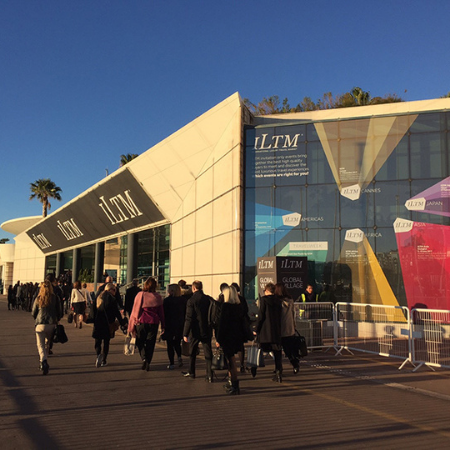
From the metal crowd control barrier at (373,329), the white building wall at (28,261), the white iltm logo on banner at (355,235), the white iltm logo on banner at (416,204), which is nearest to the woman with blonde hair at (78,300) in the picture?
the metal crowd control barrier at (373,329)

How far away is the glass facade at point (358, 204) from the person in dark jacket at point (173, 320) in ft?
23.1

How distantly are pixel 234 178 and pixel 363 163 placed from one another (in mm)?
Result: 4882

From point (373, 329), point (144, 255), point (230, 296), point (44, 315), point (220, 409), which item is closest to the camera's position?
point (220, 409)

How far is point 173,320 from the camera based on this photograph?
990 centimetres

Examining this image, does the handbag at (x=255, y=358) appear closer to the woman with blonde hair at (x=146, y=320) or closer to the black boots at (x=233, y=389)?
the black boots at (x=233, y=389)

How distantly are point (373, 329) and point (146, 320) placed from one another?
5490 mm

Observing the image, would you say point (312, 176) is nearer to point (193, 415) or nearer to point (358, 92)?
point (193, 415)

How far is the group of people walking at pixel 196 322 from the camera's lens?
8094 mm

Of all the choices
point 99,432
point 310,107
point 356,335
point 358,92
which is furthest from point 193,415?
point 358,92

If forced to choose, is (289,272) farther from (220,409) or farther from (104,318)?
(220,409)

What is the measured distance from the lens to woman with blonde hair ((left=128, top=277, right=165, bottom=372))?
31.0 feet

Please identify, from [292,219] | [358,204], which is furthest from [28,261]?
[358,204]

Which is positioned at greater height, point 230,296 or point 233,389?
point 230,296

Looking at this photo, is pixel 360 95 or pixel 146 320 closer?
pixel 146 320
